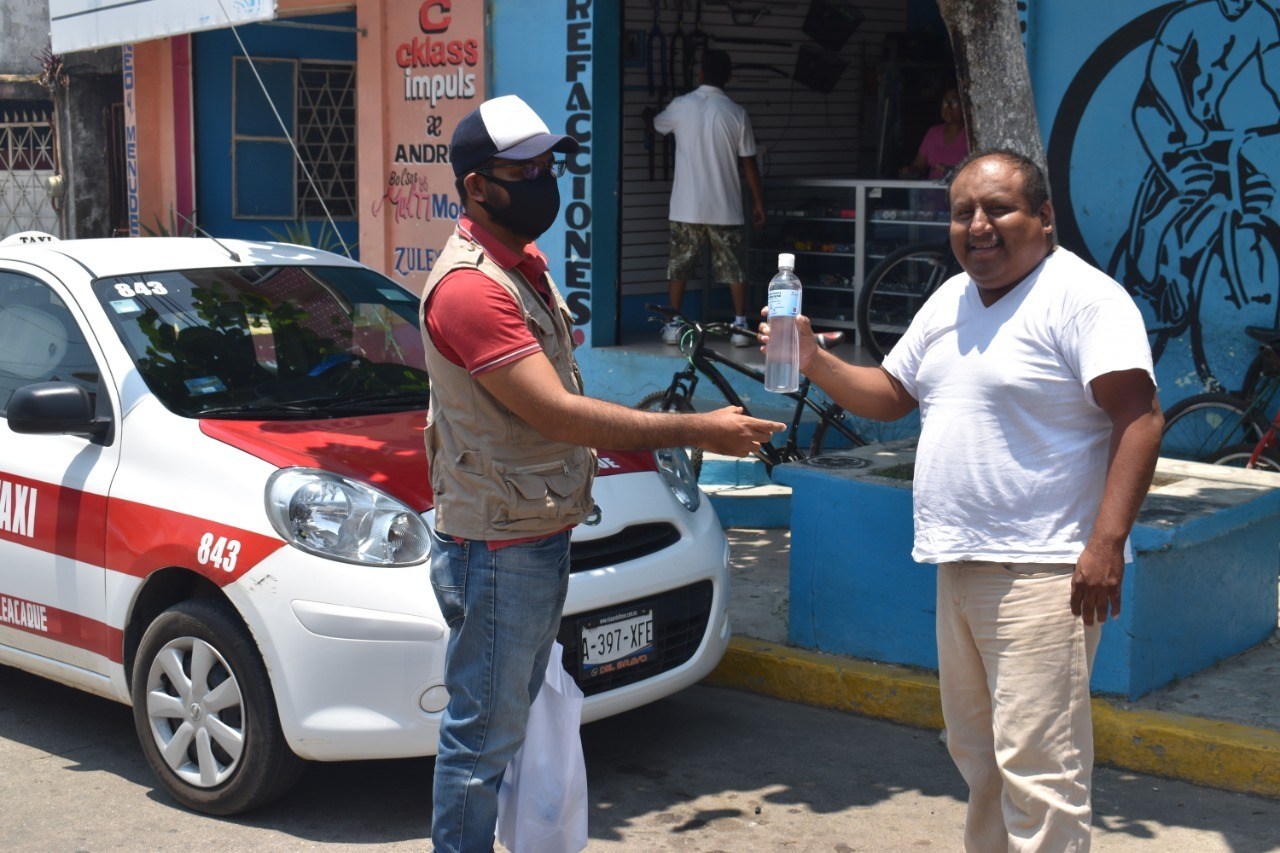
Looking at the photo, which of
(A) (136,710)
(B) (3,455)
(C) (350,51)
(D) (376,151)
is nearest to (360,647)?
(A) (136,710)

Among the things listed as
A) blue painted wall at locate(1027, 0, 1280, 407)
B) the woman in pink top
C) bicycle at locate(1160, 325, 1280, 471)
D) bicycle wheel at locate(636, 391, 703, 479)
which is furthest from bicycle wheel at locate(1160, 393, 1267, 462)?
the woman in pink top

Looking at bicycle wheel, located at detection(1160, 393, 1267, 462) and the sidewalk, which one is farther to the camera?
bicycle wheel, located at detection(1160, 393, 1267, 462)

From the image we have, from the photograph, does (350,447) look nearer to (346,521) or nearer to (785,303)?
(346,521)

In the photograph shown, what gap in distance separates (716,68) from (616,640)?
6799 millimetres

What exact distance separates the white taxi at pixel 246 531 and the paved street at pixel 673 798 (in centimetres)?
22

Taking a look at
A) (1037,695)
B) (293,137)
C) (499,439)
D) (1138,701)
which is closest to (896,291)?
(1138,701)

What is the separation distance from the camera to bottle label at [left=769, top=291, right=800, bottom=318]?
3.67 metres

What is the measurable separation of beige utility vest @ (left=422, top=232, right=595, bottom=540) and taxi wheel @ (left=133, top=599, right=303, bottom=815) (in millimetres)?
1236

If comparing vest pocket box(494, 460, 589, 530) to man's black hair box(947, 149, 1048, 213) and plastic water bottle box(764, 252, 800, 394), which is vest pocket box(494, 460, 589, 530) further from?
man's black hair box(947, 149, 1048, 213)

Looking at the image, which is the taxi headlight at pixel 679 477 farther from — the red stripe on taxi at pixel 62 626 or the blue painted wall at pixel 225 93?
the blue painted wall at pixel 225 93

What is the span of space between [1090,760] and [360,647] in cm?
195

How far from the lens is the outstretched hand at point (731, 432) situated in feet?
10.9

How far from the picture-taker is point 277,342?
5359 millimetres

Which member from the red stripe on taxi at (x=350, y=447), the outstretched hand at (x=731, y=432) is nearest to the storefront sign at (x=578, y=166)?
the red stripe on taxi at (x=350, y=447)
